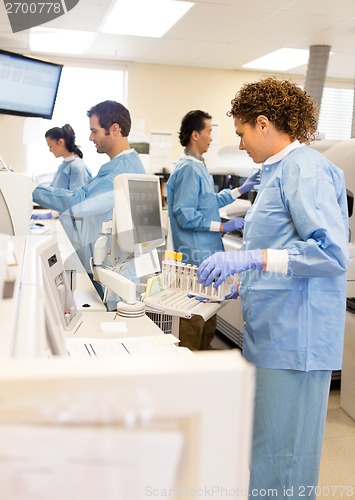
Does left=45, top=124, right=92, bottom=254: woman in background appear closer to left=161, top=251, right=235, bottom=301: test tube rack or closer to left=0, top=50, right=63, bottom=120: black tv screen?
left=0, top=50, right=63, bottom=120: black tv screen

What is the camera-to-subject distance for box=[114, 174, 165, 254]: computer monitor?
1.88 meters

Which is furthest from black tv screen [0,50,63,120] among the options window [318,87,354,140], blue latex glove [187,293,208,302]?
window [318,87,354,140]

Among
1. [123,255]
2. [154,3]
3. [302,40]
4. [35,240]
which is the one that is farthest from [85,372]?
[302,40]

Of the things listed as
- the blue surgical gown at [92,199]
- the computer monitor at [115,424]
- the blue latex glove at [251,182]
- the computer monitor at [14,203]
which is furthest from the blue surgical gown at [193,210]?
the computer monitor at [115,424]

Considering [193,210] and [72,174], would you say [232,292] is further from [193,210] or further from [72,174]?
[72,174]

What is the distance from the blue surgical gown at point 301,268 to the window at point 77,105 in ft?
14.2

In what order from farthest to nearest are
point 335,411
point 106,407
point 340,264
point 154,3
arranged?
point 154,3 → point 335,411 → point 340,264 → point 106,407

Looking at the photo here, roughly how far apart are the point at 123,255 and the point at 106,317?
0.98ft

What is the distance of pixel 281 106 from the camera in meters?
1.59

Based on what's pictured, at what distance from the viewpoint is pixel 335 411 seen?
2.80m

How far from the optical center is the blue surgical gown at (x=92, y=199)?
2.49m

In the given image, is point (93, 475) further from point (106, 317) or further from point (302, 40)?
Result: point (302, 40)

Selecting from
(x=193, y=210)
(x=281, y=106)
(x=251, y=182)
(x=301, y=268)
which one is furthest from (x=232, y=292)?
(x=251, y=182)

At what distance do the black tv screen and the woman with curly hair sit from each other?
187 cm
